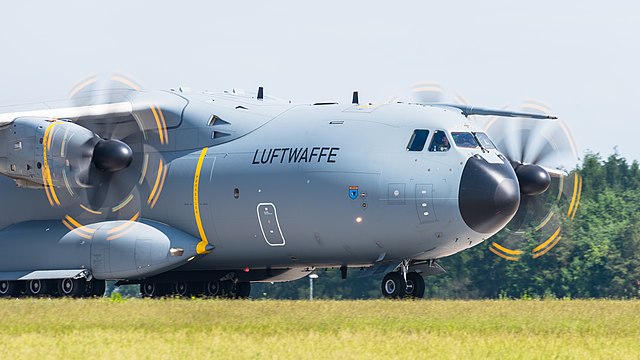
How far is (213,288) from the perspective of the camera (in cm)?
2981

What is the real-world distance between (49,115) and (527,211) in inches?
407

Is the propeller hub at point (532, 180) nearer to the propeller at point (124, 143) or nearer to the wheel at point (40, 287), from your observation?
the propeller at point (124, 143)

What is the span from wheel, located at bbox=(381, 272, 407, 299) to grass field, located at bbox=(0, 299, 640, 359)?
2495 millimetres

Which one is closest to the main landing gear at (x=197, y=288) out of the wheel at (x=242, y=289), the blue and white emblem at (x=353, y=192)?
the wheel at (x=242, y=289)

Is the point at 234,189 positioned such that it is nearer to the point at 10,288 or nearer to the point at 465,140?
the point at 465,140

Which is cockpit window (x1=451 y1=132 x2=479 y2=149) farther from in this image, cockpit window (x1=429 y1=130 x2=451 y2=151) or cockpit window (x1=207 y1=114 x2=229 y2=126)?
cockpit window (x1=207 y1=114 x2=229 y2=126)

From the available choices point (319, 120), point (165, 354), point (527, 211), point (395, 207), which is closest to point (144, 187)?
point (319, 120)

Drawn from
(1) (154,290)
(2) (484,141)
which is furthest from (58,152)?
(2) (484,141)

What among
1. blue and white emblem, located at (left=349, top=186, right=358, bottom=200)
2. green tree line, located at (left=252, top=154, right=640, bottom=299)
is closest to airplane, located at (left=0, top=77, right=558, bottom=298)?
blue and white emblem, located at (left=349, top=186, right=358, bottom=200)

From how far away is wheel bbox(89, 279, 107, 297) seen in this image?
93.1ft

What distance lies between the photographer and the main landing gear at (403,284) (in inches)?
1021

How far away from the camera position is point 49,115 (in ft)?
91.8

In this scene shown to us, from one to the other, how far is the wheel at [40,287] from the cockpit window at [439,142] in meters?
9.13

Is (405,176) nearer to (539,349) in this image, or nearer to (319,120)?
(319,120)
